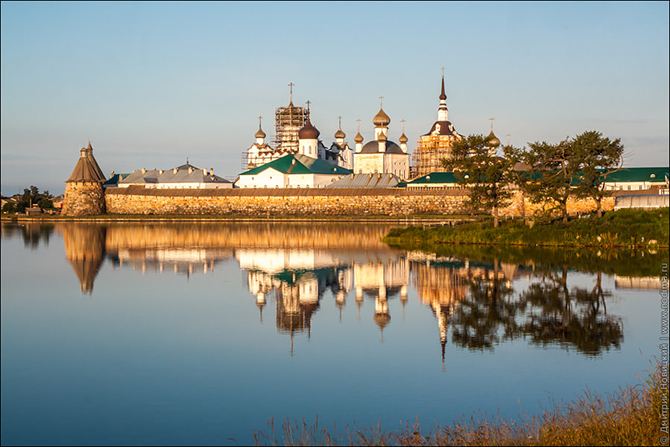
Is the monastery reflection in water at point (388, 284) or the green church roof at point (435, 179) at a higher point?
the green church roof at point (435, 179)

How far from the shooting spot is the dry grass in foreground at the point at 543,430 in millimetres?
5492

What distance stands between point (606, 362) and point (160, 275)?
458 inches

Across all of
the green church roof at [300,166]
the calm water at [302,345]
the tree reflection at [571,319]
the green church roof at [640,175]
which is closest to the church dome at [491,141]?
the green church roof at [640,175]

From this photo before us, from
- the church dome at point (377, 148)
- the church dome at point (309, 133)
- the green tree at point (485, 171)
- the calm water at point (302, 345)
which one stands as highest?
the church dome at point (309, 133)

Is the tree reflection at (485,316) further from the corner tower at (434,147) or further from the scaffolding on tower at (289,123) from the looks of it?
the scaffolding on tower at (289,123)

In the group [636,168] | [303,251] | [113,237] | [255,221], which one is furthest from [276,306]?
[636,168]

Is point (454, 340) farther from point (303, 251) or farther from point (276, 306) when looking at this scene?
point (303, 251)

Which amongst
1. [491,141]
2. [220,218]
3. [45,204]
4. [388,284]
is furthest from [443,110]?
[388,284]

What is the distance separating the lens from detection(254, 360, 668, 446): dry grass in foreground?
18.0 feet

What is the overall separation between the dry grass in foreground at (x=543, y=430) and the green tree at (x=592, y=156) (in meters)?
21.6

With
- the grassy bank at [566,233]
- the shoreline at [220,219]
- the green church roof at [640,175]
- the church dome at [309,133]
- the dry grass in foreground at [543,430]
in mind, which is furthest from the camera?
the church dome at [309,133]

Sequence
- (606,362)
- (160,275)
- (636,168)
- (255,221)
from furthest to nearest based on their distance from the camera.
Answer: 1. (636,168)
2. (255,221)
3. (160,275)
4. (606,362)

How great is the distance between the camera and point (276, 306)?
12.5 metres

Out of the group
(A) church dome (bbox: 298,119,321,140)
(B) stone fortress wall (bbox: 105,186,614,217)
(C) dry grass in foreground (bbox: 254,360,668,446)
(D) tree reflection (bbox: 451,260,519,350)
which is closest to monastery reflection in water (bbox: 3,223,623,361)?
(D) tree reflection (bbox: 451,260,519,350)
